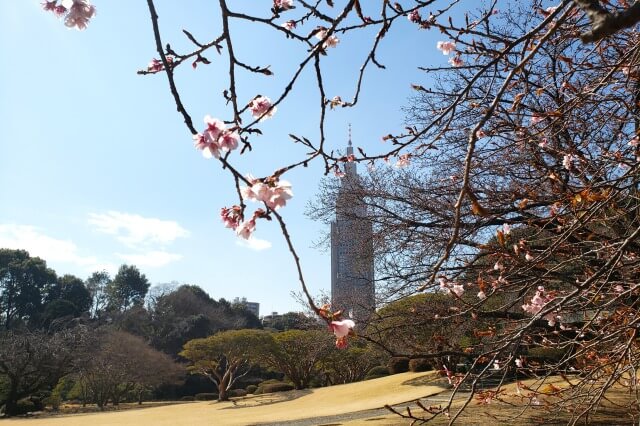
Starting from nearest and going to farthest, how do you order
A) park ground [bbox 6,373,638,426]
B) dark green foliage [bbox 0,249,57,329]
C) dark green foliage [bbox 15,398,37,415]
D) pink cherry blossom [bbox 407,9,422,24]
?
pink cherry blossom [bbox 407,9,422,24]
park ground [bbox 6,373,638,426]
dark green foliage [bbox 15,398,37,415]
dark green foliage [bbox 0,249,57,329]

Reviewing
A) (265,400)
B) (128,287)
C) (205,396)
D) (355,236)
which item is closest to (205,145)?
(355,236)

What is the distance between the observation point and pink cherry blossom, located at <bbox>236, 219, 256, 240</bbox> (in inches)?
58.0

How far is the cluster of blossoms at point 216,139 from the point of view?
134cm

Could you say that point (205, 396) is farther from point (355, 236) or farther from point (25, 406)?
point (355, 236)

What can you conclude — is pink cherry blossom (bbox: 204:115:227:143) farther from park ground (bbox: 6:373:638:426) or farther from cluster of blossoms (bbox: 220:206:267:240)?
park ground (bbox: 6:373:638:426)

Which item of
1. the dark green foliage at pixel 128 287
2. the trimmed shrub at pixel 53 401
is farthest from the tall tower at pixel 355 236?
the dark green foliage at pixel 128 287

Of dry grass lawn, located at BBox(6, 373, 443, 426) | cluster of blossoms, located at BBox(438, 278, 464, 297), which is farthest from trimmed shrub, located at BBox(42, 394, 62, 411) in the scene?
cluster of blossoms, located at BBox(438, 278, 464, 297)

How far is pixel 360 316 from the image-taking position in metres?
7.24

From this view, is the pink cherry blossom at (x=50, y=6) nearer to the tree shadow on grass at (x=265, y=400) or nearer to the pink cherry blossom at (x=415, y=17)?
the pink cherry blossom at (x=415, y=17)

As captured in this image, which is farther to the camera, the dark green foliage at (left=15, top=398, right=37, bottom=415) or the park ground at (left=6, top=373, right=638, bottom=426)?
the dark green foliage at (left=15, top=398, right=37, bottom=415)

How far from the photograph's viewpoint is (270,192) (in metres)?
1.37

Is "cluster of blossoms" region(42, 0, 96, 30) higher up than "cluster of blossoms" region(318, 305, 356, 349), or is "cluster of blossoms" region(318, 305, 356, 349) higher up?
"cluster of blossoms" region(42, 0, 96, 30)

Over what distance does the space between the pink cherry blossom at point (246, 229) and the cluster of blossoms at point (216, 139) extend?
0.82 feet

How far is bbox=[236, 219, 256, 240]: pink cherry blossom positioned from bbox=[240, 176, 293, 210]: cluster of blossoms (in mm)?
148
